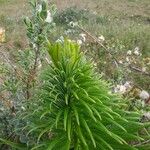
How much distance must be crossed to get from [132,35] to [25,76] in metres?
7.48

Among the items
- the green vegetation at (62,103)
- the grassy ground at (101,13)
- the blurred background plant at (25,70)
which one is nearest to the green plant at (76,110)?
the green vegetation at (62,103)

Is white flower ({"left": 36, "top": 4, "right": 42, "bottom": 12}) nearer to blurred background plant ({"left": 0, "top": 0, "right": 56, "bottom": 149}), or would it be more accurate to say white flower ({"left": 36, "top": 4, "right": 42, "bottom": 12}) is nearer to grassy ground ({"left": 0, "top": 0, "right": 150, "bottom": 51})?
blurred background plant ({"left": 0, "top": 0, "right": 56, "bottom": 149})

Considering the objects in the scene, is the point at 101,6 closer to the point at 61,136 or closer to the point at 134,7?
the point at 134,7

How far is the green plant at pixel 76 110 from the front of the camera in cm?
465

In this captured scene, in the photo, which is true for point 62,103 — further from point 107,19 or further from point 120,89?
point 107,19

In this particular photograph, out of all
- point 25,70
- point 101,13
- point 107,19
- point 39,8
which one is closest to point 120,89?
point 25,70

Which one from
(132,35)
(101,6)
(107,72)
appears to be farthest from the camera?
(101,6)

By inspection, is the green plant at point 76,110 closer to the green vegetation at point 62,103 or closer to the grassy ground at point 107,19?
the green vegetation at point 62,103

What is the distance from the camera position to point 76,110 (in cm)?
470

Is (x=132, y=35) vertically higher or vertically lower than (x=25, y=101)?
lower

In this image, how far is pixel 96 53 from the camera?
10523mm

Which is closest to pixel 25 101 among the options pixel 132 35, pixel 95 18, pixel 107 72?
pixel 107 72

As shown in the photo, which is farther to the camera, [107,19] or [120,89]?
[107,19]

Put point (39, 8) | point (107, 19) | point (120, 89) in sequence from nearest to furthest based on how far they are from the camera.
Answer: point (39, 8)
point (120, 89)
point (107, 19)
